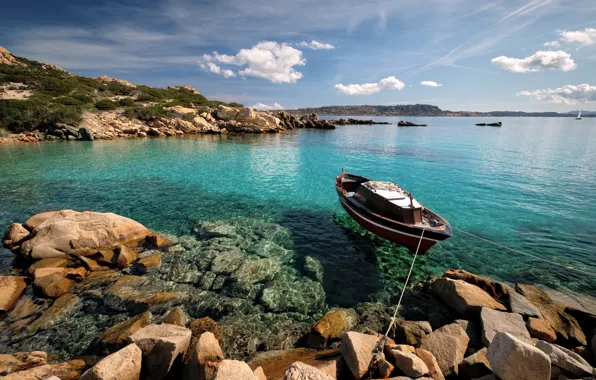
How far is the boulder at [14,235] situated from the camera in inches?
508

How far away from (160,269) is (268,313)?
18.9ft

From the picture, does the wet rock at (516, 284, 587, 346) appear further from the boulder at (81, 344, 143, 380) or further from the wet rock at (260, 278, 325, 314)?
the boulder at (81, 344, 143, 380)

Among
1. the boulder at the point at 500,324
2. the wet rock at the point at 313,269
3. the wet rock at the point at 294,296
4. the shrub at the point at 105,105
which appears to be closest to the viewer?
the boulder at the point at 500,324

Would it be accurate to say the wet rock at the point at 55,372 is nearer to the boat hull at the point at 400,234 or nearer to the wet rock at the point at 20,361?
the wet rock at the point at 20,361

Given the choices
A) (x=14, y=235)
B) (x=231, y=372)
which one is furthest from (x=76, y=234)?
(x=231, y=372)

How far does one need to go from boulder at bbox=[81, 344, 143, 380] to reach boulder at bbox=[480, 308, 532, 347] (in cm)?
930

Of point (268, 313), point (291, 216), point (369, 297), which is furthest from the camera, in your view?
point (291, 216)

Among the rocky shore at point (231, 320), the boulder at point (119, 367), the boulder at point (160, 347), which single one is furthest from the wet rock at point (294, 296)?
the boulder at point (119, 367)

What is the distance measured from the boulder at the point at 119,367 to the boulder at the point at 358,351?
492cm

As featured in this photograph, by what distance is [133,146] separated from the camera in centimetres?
4512

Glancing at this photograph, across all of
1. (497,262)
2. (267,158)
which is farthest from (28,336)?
(267,158)

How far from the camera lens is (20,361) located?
670 centimetres

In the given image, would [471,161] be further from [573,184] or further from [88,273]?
[88,273]

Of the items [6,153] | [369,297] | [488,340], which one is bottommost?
[369,297]
